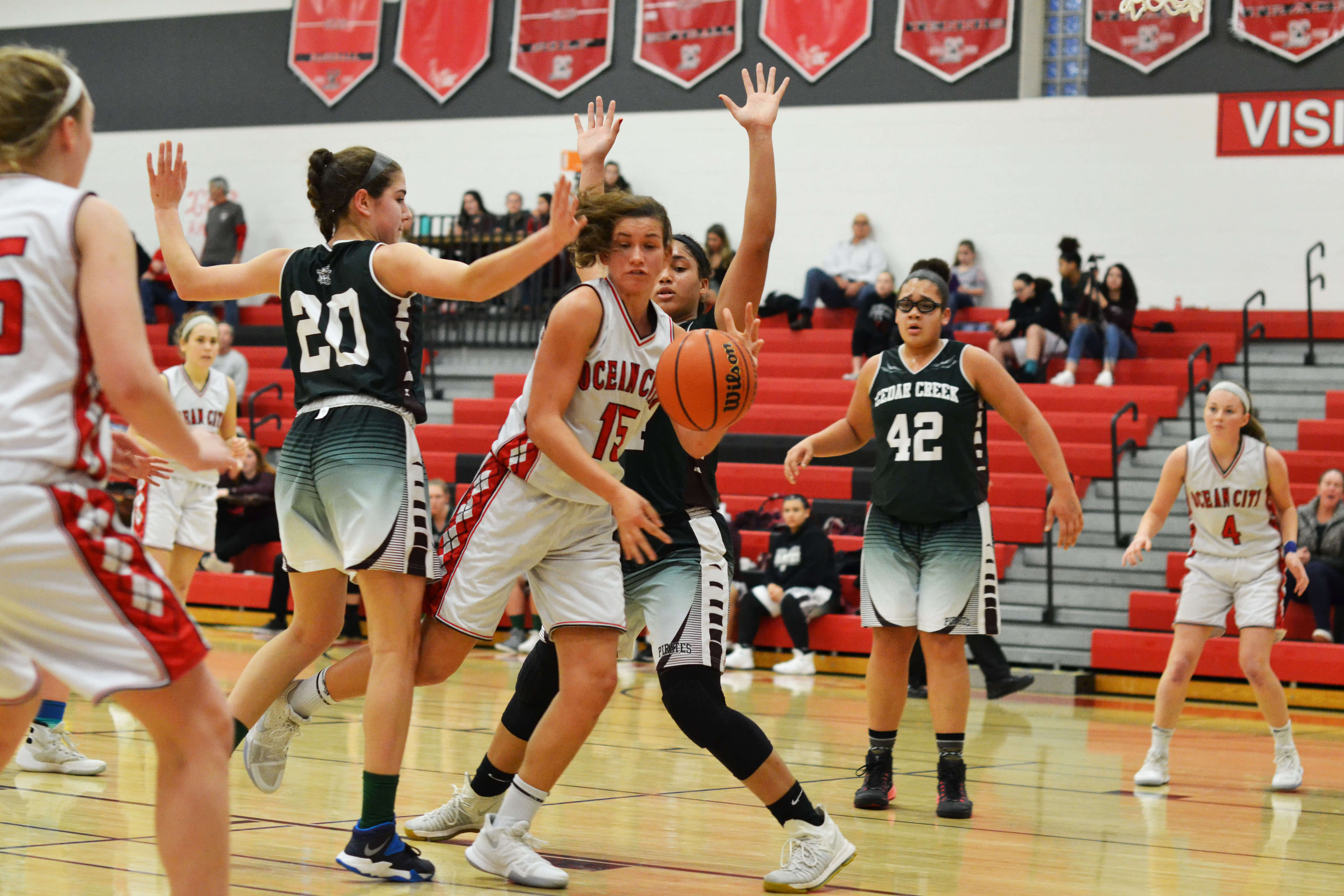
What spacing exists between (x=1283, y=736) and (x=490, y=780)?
3584 millimetres

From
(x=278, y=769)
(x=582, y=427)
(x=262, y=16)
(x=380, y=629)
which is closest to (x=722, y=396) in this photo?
(x=582, y=427)

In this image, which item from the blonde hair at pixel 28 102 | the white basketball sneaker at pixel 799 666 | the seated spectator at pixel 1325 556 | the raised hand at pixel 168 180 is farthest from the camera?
the white basketball sneaker at pixel 799 666

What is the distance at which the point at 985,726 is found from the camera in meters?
7.94

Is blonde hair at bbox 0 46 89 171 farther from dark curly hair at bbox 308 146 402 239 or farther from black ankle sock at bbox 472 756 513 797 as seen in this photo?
black ankle sock at bbox 472 756 513 797

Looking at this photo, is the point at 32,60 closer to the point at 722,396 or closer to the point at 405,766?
the point at 722,396

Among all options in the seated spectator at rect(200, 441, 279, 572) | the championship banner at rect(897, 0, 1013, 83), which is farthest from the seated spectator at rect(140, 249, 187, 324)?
the championship banner at rect(897, 0, 1013, 83)

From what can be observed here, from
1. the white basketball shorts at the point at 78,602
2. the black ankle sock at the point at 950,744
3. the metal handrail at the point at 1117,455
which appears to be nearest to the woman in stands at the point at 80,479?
the white basketball shorts at the point at 78,602

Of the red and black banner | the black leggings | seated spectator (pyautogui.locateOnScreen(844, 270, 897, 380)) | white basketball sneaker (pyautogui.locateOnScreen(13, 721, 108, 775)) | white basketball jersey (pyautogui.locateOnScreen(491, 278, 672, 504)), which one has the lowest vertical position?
the black leggings

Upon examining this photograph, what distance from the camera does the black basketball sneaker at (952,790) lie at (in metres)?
4.96

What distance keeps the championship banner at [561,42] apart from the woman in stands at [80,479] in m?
15.7

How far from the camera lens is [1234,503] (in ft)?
20.6

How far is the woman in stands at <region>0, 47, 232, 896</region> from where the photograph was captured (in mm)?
2234

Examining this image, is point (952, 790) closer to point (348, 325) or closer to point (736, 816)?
point (736, 816)

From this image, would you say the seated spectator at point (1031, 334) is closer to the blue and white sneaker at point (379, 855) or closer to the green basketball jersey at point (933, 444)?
the green basketball jersey at point (933, 444)
